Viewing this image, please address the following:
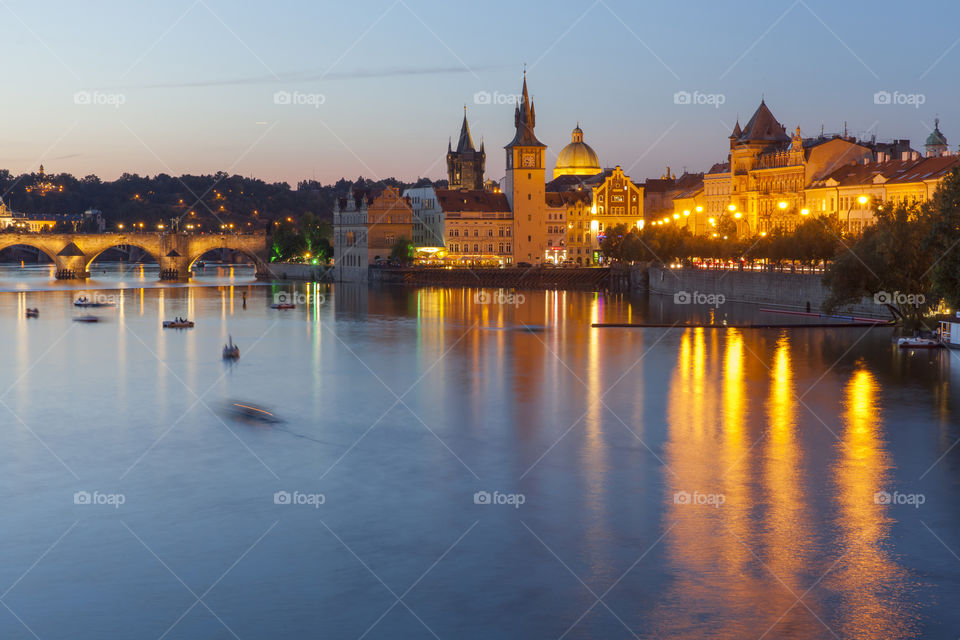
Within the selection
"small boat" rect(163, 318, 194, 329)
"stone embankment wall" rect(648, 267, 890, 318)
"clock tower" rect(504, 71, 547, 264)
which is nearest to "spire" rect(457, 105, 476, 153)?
"clock tower" rect(504, 71, 547, 264)

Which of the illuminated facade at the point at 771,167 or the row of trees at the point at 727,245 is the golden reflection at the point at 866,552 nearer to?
the row of trees at the point at 727,245

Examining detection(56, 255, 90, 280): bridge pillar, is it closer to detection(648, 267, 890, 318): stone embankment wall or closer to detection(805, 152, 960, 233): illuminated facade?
detection(648, 267, 890, 318): stone embankment wall

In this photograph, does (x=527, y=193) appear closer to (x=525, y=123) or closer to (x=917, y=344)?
(x=525, y=123)

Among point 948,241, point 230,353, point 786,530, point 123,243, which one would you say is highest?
point 123,243

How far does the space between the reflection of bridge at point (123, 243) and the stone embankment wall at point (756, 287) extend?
6698cm

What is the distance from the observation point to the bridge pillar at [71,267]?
A: 132875 millimetres

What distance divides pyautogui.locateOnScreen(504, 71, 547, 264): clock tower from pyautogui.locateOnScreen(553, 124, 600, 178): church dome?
27756mm

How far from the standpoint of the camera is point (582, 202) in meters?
134

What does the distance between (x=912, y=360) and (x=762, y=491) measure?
21.9 m

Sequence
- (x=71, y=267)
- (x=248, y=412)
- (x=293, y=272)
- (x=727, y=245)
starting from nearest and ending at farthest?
(x=248, y=412) < (x=727, y=245) < (x=71, y=267) < (x=293, y=272)

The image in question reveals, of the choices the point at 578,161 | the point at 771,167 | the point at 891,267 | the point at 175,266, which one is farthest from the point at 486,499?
the point at 578,161

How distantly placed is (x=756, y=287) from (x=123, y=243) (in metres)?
86.1

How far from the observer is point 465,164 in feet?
534

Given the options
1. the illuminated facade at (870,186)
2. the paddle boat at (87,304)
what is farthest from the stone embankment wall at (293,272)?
the illuminated facade at (870,186)
